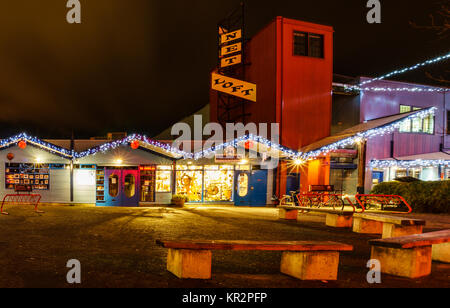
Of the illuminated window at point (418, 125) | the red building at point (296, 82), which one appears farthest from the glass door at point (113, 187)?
the illuminated window at point (418, 125)

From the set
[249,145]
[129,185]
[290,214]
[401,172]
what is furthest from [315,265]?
[401,172]

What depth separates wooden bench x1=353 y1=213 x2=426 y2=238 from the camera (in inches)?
327

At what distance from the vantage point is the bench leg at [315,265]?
220 inches

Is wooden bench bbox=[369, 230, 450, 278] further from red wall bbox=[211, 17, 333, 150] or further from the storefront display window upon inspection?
the storefront display window

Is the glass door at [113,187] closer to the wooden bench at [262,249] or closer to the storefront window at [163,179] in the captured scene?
the storefront window at [163,179]

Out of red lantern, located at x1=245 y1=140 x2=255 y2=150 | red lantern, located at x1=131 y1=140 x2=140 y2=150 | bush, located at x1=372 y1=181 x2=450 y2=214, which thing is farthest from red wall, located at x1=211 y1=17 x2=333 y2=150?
red lantern, located at x1=131 y1=140 x2=140 y2=150

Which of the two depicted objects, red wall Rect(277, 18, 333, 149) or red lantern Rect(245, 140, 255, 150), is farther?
red wall Rect(277, 18, 333, 149)

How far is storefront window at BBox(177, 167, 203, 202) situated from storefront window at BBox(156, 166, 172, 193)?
1.78 ft

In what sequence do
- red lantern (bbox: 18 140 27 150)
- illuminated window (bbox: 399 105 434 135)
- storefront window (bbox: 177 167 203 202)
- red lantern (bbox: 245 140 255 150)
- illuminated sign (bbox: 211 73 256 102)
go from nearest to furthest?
red lantern (bbox: 18 140 27 150) → red lantern (bbox: 245 140 255 150) → storefront window (bbox: 177 167 203 202) → illuminated sign (bbox: 211 73 256 102) → illuminated window (bbox: 399 105 434 135)

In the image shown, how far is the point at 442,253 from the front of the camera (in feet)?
23.3
